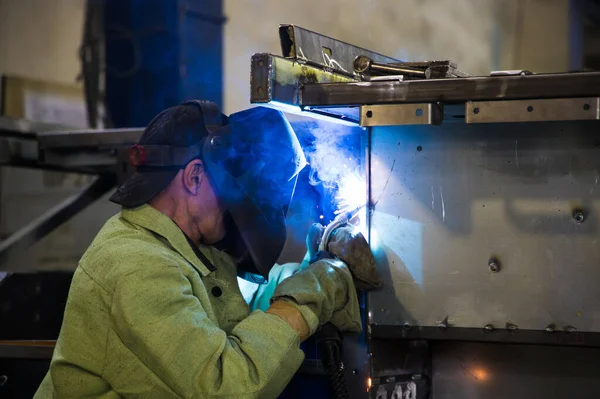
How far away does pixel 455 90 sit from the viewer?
5.99 ft

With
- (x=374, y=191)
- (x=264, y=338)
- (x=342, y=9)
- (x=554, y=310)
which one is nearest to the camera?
(x=264, y=338)

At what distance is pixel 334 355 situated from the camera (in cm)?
207

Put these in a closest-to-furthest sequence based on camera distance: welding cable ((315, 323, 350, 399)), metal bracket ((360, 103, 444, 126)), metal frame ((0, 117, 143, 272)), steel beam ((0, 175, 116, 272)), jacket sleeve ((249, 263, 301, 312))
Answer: metal bracket ((360, 103, 444, 126)) < welding cable ((315, 323, 350, 399)) < jacket sleeve ((249, 263, 301, 312)) < metal frame ((0, 117, 143, 272)) < steel beam ((0, 175, 116, 272))

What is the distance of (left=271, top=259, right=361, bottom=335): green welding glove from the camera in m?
1.94

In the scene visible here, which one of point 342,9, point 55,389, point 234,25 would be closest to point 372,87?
point 55,389

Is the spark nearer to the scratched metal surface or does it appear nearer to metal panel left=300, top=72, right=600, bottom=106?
the scratched metal surface

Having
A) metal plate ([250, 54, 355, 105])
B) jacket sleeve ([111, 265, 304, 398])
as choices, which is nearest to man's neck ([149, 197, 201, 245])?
jacket sleeve ([111, 265, 304, 398])

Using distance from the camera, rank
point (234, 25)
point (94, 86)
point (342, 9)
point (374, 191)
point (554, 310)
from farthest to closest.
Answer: point (94, 86), point (234, 25), point (342, 9), point (374, 191), point (554, 310)

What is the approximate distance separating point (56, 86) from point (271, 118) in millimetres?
4261

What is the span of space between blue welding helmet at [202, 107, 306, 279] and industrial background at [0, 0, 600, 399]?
0.22m

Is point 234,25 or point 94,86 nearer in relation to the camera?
point 234,25

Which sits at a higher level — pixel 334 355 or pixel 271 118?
pixel 271 118

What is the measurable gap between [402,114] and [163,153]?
0.58 meters

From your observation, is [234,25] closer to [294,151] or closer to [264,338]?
[294,151]
